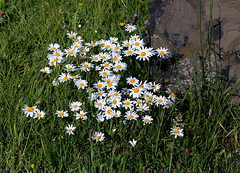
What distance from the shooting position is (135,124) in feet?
6.94

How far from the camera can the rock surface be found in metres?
2.41

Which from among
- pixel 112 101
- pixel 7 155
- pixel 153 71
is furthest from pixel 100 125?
pixel 153 71

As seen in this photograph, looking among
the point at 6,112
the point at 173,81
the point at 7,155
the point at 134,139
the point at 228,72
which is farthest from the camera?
the point at 173,81

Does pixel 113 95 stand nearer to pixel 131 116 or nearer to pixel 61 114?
pixel 131 116

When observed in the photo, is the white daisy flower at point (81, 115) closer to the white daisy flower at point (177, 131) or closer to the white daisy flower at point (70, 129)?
the white daisy flower at point (70, 129)

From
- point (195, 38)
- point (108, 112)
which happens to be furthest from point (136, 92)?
point (195, 38)

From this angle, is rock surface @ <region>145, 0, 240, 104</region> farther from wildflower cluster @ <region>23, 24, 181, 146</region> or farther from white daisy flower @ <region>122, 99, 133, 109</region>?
white daisy flower @ <region>122, 99, 133, 109</region>

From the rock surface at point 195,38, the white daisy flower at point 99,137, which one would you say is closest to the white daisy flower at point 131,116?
the white daisy flower at point 99,137

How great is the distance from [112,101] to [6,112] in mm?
853

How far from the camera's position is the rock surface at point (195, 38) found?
2.41m

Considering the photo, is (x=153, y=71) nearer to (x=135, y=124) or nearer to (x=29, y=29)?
(x=135, y=124)

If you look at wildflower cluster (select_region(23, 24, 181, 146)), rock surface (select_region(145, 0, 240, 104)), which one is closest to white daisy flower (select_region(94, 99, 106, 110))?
wildflower cluster (select_region(23, 24, 181, 146))

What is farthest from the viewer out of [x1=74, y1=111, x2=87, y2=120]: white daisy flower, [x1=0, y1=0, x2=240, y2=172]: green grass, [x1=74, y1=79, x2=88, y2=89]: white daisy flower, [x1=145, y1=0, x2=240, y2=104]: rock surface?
[x1=145, y1=0, x2=240, y2=104]: rock surface

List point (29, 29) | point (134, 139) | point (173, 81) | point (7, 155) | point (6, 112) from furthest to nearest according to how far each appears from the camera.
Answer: point (29, 29) → point (173, 81) → point (6, 112) → point (134, 139) → point (7, 155)
